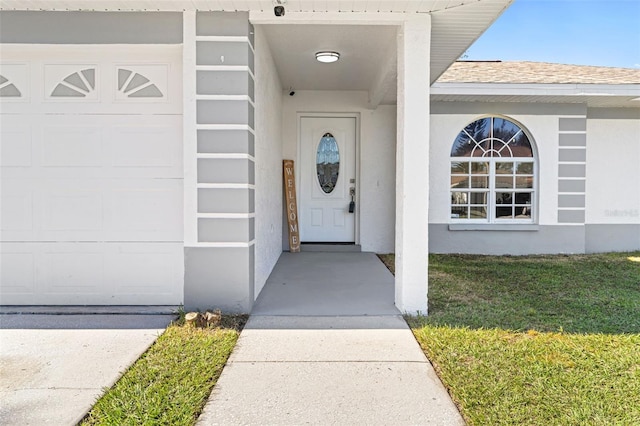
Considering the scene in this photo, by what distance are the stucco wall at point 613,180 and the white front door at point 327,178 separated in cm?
464

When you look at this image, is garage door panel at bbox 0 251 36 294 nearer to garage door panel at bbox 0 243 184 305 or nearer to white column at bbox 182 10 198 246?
garage door panel at bbox 0 243 184 305

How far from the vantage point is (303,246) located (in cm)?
762

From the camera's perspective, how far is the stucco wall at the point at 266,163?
14.8 feet

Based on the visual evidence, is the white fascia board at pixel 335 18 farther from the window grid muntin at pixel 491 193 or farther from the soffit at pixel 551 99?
the window grid muntin at pixel 491 193

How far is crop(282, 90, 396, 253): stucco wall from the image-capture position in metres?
7.59

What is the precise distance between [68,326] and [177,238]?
116cm

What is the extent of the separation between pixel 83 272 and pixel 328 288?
8.47ft

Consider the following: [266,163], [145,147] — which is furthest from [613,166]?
[145,147]

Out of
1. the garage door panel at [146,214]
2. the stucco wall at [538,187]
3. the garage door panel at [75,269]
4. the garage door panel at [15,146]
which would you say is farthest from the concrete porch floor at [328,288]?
the garage door panel at [15,146]

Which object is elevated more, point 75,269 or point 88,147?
point 88,147

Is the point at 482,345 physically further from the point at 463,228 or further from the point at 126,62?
the point at 463,228

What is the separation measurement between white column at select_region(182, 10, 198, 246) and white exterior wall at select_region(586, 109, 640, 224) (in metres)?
7.57

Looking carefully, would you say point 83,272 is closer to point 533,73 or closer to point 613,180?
point 533,73

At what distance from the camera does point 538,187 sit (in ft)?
25.3
